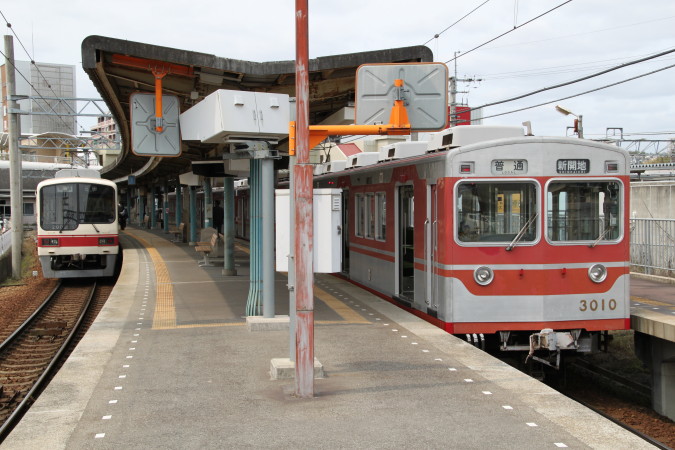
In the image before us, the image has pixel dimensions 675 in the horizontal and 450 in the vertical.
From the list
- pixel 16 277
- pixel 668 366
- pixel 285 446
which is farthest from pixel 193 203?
pixel 285 446

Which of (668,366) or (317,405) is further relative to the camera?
(668,366)

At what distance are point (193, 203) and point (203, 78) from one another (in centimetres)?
1697

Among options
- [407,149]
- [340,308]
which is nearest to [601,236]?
[407,149]

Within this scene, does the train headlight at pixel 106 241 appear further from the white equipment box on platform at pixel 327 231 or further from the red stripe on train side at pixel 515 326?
the white equipment box on platform at pixel 327 231

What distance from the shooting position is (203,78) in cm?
1027

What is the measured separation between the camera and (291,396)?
20.5 ft

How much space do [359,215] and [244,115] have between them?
15.5 ft

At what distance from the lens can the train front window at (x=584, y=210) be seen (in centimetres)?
874

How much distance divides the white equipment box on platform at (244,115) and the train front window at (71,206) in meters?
9.53

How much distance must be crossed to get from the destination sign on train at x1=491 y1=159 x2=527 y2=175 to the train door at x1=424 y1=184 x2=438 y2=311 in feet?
2.57

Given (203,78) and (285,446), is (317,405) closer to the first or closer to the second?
(285,446)

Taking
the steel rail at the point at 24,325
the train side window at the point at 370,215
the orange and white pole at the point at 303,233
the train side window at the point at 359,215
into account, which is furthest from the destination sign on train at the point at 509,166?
the steel rail at the point at 24,325

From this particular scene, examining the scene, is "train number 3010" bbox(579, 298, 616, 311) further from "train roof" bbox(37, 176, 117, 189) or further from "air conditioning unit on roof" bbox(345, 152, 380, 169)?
"train roof" bbox(37, 176, 117, 189)

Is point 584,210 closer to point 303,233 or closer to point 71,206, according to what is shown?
point 303,233
